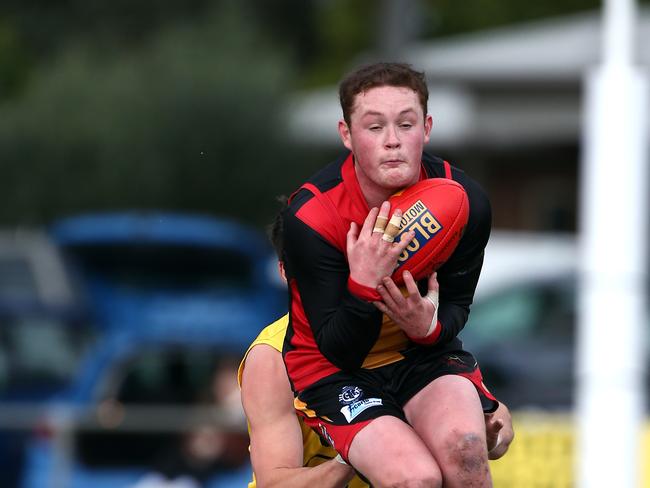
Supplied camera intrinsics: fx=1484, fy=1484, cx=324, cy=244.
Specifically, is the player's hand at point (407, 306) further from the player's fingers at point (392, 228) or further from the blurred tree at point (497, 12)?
the blurred tree at point (497, 12)

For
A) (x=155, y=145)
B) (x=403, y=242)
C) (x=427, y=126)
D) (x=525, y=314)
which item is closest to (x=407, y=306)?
(x=403, y=242)

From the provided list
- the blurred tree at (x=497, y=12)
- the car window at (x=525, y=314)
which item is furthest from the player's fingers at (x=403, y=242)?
the blurred tree at (x=497, y=12)

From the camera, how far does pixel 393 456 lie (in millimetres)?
4434

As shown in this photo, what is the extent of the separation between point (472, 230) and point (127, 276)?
1327cm

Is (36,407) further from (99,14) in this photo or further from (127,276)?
(99,14)

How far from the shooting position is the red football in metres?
4.42

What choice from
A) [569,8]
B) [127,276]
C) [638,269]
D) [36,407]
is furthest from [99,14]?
[638,269]

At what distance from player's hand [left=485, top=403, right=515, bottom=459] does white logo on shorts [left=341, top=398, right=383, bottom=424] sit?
0.39 metres

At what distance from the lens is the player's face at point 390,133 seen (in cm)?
444

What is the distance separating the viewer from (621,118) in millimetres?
6977

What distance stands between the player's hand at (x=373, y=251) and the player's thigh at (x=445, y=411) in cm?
44

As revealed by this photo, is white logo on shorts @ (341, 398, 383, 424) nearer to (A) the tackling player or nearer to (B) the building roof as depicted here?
(A) the tackling player

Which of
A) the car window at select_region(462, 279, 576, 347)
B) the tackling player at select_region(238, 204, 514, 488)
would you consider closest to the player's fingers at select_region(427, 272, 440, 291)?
the tackling player at select_region(238, 204, 514, 488)

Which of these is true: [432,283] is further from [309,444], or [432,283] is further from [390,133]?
[309,444]
